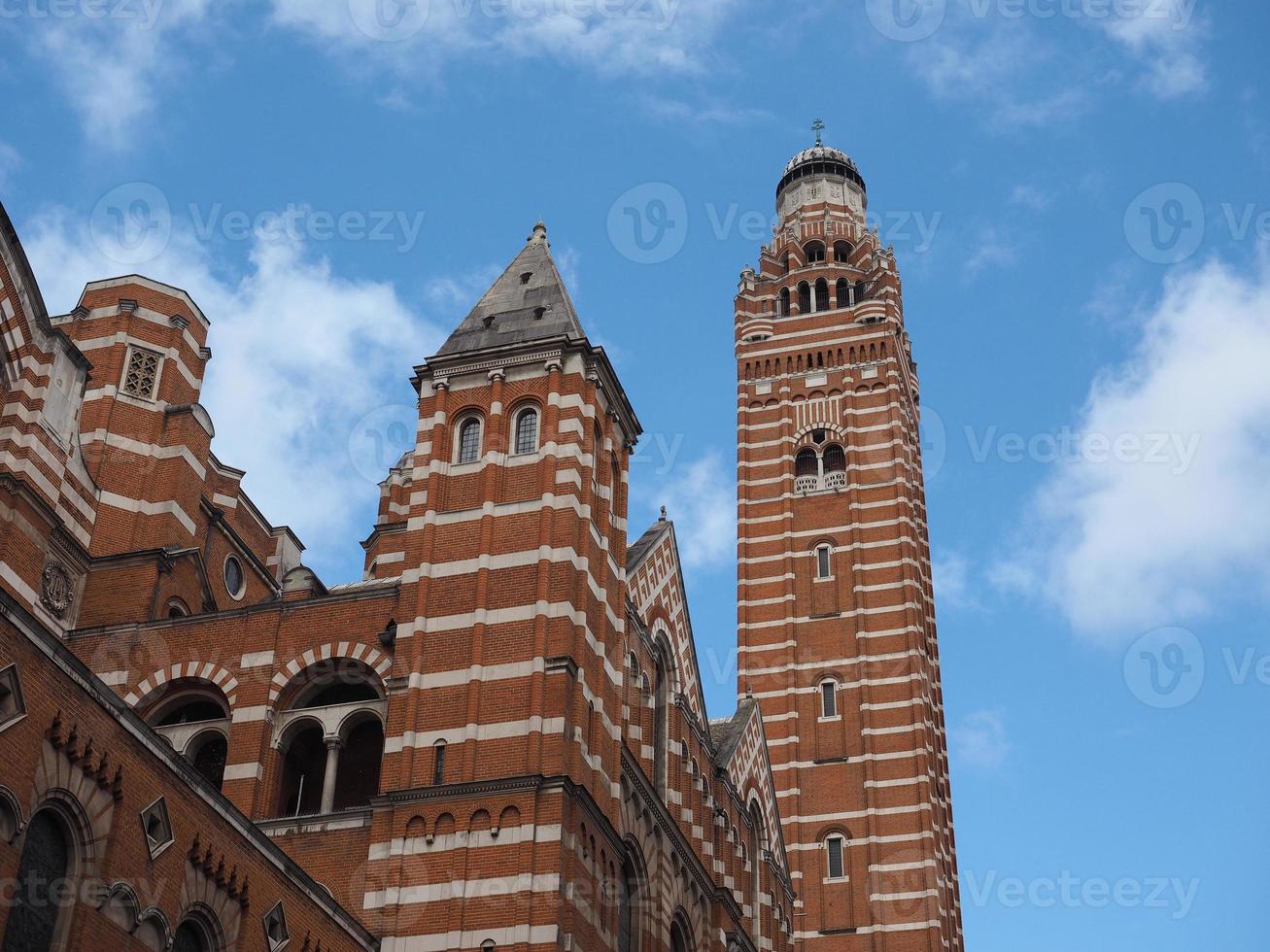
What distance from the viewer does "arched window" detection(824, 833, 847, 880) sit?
65562mm

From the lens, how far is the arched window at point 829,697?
7025 centimetres

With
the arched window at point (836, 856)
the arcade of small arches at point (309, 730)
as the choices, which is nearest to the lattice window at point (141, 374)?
the arcade of small arches at point (309, 730)

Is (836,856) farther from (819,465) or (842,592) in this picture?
(819,465)

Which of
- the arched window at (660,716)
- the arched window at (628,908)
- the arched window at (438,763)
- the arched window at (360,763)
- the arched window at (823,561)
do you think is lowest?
the arched window at (628,908)

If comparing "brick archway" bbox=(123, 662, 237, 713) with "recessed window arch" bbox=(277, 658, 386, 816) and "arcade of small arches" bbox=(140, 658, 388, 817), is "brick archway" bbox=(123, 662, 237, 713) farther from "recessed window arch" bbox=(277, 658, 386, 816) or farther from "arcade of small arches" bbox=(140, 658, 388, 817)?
"recessed window arch" bbox=(277, 658, 386, 816)

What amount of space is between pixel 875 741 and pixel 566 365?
38359mm

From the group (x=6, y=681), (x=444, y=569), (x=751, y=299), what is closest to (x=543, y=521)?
(x=444, y=569)

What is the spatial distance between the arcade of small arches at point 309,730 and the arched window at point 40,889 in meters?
10.0

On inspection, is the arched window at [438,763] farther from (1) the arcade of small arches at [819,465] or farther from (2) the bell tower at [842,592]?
(1) the arcade of small arches at [819,465]

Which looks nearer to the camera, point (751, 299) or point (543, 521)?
point (543, 521)

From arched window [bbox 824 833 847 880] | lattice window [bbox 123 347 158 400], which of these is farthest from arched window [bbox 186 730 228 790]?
arched window [bbox 824 833 847 880]

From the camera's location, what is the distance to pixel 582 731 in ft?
99.9

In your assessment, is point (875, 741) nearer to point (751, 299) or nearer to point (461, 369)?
point (751, 299)

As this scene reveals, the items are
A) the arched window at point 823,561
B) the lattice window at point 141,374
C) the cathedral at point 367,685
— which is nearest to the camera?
the cathedral at point 367,685
